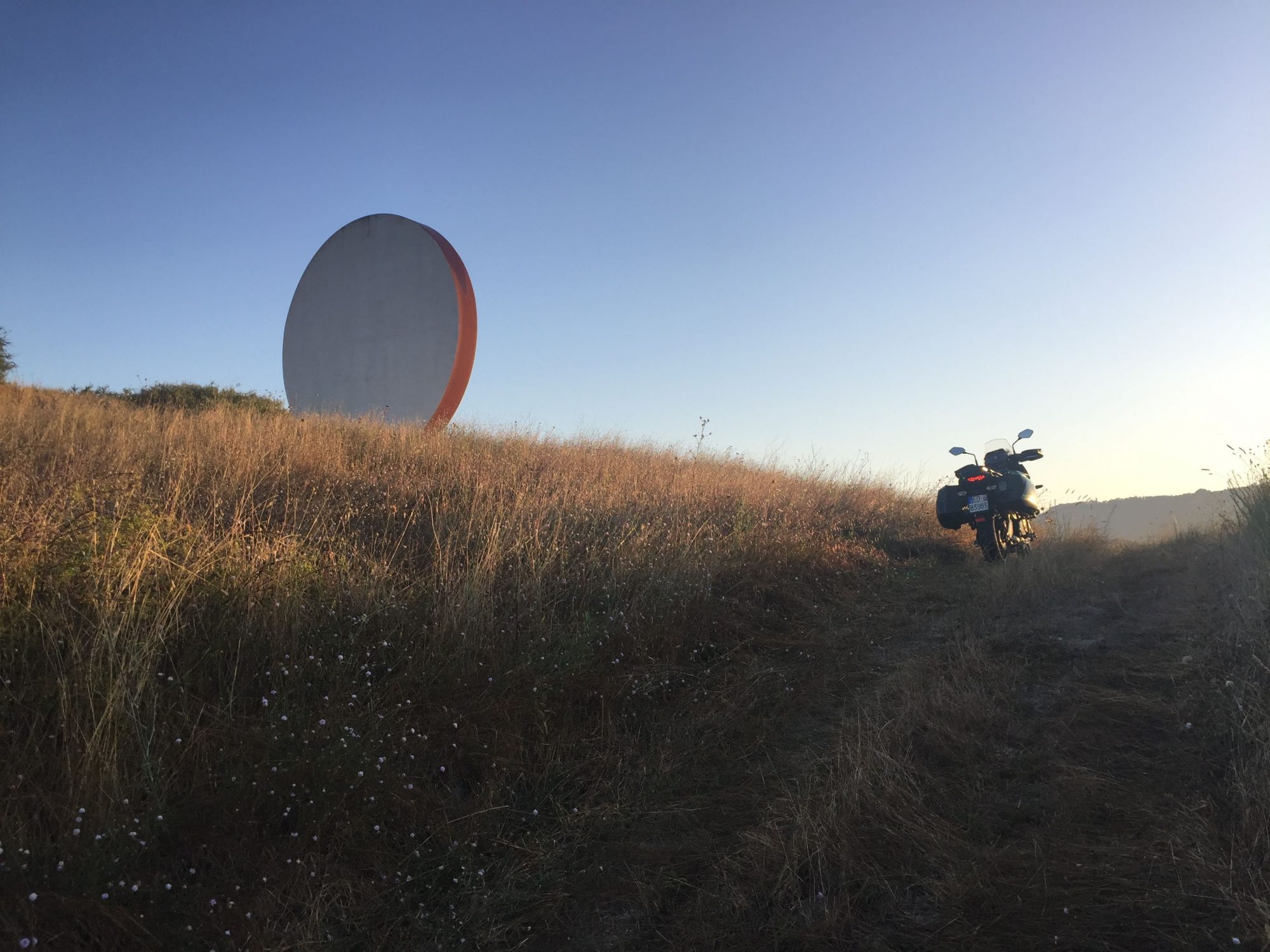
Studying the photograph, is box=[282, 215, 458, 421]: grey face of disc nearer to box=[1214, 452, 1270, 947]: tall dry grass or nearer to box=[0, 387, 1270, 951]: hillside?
box=[0, 387, 1270, 951]: hillside

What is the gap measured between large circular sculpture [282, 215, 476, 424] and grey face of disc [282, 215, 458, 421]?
16 mm

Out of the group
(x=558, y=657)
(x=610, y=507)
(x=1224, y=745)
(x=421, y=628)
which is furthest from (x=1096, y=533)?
(x=421, y=628)

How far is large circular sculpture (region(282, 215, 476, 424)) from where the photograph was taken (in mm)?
11750

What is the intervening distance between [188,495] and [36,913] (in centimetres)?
380

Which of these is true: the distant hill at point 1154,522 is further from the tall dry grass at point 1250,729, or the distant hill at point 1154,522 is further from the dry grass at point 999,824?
the dry grass at point 999,824

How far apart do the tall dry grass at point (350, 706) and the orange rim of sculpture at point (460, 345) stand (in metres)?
5.00

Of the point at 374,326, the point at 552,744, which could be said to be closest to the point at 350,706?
the point at 552,744

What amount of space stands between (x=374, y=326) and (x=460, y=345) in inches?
87.6

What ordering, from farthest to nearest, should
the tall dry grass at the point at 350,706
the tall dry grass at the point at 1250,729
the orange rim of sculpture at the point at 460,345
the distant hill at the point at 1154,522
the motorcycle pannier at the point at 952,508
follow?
the orange rim of sculpture at the point at 460,345 → the distant hill at the point at 1154,522 → the motorcycle pannier at the point at 952,508 → the tall dry grass at the point at 350,706 → the tall dry grass at the point at 1250,729

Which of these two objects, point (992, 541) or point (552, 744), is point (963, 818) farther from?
point (992, 541)

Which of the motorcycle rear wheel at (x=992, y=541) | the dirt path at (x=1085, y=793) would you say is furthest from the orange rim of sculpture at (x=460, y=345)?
the dirt path at (x=1085, y=793)

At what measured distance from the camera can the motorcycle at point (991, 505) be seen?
30.8 feet

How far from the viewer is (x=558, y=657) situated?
4527 mm

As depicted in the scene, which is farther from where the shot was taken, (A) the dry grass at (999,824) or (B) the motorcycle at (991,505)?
(B) the motorcycle at (991,505)
